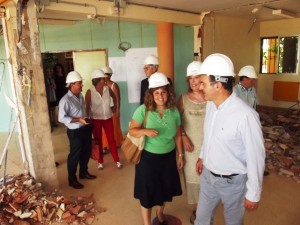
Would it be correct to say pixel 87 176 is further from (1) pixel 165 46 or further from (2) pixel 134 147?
(1) pixel 165 46

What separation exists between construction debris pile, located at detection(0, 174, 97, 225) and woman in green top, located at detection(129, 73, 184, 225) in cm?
96

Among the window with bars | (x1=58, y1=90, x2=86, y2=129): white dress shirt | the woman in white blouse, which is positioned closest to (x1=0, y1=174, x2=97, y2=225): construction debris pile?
(x1=58, y1=90, x2=86, y2=129): white dress shirt

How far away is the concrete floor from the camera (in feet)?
9.09

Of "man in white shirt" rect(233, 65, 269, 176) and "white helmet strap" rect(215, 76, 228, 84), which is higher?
"white helmet strap" rect(215, 76, 228, 84)

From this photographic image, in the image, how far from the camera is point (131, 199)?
3.23 m

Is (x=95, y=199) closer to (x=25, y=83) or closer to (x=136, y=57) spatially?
(x=25, y=83)

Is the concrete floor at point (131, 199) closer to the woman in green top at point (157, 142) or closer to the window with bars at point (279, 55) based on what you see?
the woman in green top at point (157, 142)

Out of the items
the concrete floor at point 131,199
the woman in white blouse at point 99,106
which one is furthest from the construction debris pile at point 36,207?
the woman in white blouse at point 99,106

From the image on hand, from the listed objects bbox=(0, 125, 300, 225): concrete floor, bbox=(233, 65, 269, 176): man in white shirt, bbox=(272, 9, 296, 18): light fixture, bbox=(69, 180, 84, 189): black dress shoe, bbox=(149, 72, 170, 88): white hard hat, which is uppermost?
bbox=(272, 9, 296, 18): light fixture

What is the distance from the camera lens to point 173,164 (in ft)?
7.68

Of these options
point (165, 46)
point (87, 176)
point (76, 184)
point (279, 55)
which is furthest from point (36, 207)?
point (279, 55)

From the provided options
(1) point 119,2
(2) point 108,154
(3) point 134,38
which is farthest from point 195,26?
(2) point 108,154

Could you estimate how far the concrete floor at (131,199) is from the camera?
2.77m

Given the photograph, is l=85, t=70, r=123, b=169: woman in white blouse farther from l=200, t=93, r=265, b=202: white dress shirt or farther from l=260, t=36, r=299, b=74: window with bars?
l=260, t=36, r=299, b=74: window with bars
